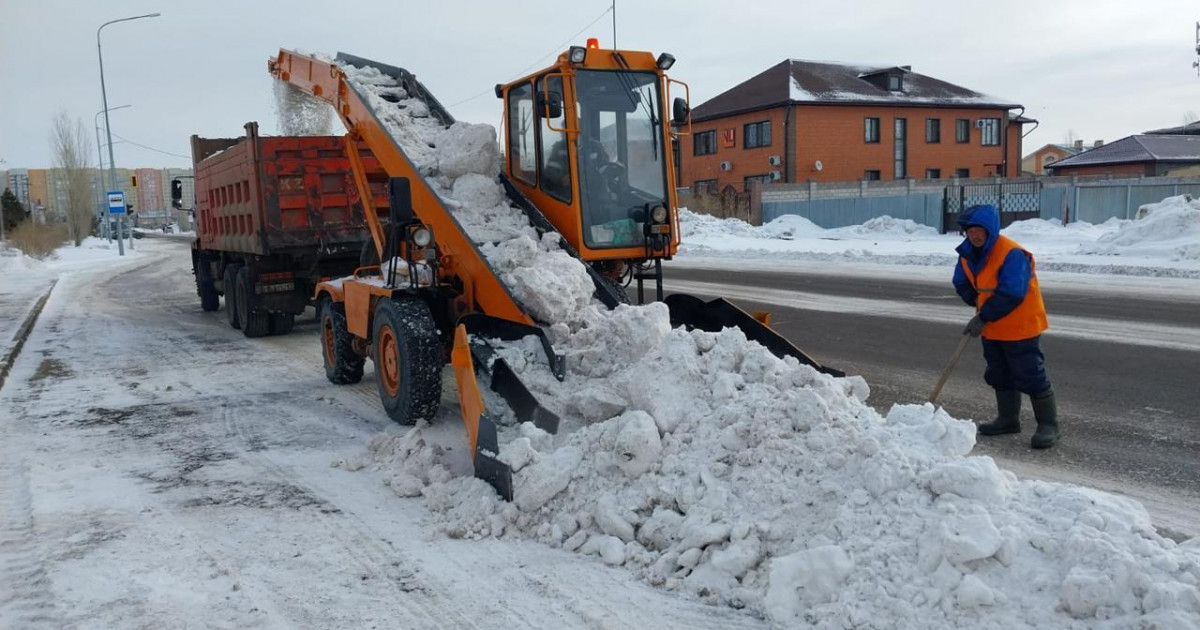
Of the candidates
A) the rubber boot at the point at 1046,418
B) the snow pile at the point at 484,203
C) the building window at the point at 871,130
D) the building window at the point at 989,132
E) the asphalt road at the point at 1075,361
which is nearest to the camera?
the asphalt road at the point at 1075,361

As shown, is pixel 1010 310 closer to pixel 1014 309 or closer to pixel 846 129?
pixel 1014 309

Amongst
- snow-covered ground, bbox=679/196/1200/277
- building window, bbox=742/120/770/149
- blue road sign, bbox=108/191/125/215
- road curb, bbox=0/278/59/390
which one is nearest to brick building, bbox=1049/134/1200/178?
building window, bbox=742/120/770/149

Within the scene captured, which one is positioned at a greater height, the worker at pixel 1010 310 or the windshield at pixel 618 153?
the windshield at pixel 618 153

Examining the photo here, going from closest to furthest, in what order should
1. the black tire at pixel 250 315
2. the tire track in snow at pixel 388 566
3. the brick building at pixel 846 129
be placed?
the tire track in snow at pixel 388 566 < the black tire at pixel 250 315 < the brick building at pixel 846 129

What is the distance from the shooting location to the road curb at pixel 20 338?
31.6ft

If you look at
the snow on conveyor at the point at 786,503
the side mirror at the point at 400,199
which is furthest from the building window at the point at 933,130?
the snow on conveyor at the point at 786,503

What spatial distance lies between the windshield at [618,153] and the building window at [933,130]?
142ft

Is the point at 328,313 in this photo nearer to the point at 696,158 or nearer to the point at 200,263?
the point at 200,263

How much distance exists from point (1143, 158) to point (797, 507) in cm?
5040

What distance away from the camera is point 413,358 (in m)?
6.11

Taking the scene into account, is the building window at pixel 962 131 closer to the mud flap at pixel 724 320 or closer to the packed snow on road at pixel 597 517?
the mud flap at pixel 724 320

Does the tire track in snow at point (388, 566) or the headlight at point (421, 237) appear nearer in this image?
the tire track in snow at point (388, 566)

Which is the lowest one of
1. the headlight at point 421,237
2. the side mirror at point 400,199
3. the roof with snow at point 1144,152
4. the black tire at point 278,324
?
the black tire at point 278,324

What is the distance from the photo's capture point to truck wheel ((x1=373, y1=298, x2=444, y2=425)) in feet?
20.1
